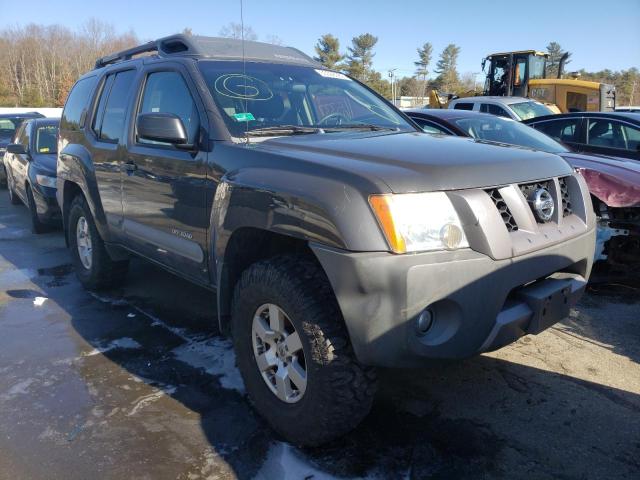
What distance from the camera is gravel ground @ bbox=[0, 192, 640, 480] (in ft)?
8.20

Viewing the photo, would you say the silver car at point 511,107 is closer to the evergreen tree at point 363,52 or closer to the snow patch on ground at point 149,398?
the snow patch on ground at point 149,398

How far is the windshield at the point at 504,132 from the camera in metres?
5.97

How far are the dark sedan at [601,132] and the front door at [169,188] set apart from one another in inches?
211

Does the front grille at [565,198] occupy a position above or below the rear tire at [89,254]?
above

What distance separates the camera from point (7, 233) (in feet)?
25.8

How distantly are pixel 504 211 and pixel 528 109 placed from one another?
1015cm

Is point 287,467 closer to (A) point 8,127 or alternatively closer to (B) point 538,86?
(A) point 8,127

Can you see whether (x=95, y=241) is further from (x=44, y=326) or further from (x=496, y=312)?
(x=496, y=312)

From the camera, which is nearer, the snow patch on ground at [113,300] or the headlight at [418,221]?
the headlight at [418,221]

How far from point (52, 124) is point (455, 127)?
6.51 m

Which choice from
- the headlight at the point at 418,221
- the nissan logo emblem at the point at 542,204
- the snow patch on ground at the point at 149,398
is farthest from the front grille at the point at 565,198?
the snow patch on ground at the point at 149,398

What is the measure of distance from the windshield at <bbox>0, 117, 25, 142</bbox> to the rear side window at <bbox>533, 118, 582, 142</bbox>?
11949mm

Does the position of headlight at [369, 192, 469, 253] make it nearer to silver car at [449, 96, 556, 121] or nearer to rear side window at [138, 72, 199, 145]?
rear side window at [138, 72, 199, 145]

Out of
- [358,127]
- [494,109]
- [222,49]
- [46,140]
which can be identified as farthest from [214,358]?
[494,109]
